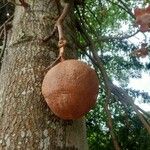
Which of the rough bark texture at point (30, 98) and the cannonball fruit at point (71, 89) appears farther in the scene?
the rough bark texture at point (30, 98)

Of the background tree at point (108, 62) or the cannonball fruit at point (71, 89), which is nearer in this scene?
Answer: the cannonball fruit at point (71, 89)

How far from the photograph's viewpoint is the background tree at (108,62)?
1621 millimetres

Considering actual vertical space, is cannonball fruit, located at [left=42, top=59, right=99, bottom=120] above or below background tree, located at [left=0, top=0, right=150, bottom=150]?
below

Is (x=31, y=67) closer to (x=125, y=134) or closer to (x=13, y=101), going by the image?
(x=13, y=101)

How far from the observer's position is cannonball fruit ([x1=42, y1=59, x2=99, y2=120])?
1340 millimetres

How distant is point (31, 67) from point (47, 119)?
0.25m

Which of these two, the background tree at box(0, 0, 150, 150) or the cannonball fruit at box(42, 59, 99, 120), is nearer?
the cannonball fruit at box(42, 59, 99, 120)

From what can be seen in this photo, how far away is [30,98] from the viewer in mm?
1533

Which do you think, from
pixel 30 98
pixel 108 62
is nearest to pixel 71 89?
pixel 30 98

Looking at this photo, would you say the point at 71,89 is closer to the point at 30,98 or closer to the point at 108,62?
the point at 30,98

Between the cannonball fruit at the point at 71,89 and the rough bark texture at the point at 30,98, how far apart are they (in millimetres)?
110

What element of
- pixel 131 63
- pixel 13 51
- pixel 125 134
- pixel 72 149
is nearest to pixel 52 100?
pixel 72 149

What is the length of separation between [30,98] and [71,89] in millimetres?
254

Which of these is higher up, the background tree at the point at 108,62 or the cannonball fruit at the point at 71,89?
the background tree at the point at 108,62
